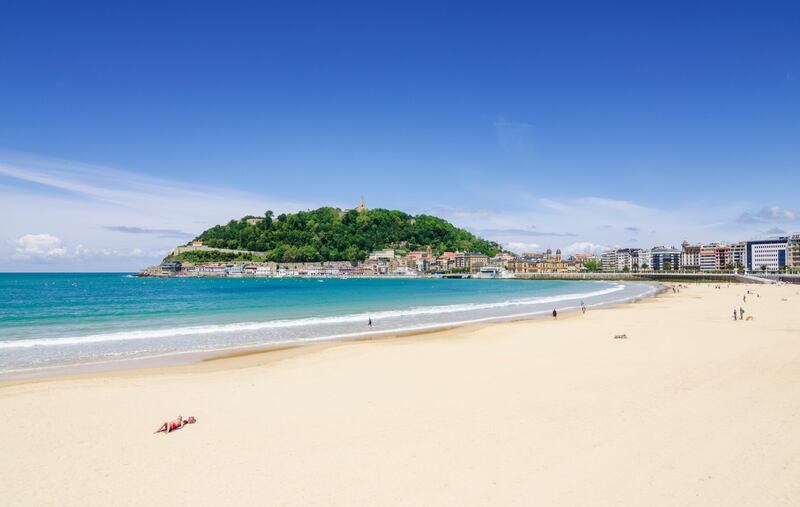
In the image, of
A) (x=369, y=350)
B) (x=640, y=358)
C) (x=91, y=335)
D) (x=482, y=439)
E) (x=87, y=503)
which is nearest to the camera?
(x=87, y=503)

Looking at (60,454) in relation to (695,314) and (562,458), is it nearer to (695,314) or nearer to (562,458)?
(562,458)

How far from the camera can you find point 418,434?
8461mm

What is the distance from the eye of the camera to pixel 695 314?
32844 millimetres

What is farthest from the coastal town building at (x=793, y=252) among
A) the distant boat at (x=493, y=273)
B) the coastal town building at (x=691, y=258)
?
the distant boat at (x=493, y=273)

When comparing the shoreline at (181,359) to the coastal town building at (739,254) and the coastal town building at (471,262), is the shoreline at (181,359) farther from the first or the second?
the coastal town building at (739,254)

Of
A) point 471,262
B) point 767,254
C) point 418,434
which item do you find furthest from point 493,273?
point 418,434

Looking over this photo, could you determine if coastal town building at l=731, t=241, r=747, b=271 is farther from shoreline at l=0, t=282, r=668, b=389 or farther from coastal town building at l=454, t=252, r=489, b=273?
shoreline at l=0, t=282, r=668, b=389

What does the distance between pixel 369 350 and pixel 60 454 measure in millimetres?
11555

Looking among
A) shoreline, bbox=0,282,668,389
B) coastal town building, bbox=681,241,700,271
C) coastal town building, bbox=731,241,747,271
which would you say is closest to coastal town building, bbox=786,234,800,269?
coastal town building, bbox=731,241,747,271

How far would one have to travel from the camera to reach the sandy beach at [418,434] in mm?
6375

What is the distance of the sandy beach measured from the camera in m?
6.38

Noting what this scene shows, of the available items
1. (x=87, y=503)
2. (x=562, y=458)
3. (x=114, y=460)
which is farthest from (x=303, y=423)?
(x=562, y=458)

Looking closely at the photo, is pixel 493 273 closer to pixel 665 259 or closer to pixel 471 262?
pixel 471 262

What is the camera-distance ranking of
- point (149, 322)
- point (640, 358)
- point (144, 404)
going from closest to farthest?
point (144, 404), point (640, 358), point (149, 322)
